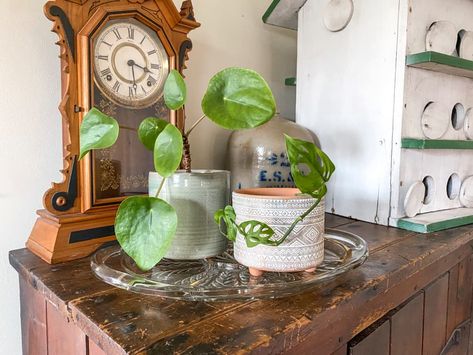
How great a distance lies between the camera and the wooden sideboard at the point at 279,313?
1.24ft

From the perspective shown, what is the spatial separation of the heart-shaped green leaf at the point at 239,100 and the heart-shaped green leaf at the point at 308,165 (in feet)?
0.15

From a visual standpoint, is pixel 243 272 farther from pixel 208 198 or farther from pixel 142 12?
pixel 142 12

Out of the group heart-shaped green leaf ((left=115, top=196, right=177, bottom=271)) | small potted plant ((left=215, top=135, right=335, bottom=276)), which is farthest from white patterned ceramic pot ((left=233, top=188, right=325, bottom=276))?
heart-shaped green leaf ((left=115, top=196, right=177, bottom=271))

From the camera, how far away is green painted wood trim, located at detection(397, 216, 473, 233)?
801mm

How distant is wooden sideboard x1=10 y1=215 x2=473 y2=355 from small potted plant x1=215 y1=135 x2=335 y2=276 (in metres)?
0.05

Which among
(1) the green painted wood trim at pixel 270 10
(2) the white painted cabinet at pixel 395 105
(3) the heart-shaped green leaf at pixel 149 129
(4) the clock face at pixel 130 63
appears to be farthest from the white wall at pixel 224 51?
(3) the heart-shaped green leaf at pixel 149 129

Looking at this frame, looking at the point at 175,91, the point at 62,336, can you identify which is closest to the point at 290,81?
the point at 175,91

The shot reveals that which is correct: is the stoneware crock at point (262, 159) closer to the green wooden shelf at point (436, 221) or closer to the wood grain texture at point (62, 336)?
the green wooden shelf at point (436, 221)

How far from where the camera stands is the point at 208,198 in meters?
0.57

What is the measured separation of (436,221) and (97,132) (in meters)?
0.70

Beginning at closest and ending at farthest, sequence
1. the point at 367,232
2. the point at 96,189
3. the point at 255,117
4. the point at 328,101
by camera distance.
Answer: the point at 255,117 < the point at 96,189 < the point at 367,232 < the point at 328,101

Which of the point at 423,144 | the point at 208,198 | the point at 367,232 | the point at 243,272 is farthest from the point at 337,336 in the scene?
the point at 423,144

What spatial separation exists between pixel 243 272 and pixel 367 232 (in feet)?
1.24

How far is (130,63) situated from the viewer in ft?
2.20
